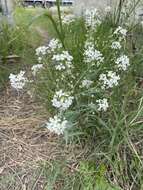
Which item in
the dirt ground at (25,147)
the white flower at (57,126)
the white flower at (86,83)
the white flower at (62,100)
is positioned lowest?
the dirt ground at (25,147)

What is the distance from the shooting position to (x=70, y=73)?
195 centimetres

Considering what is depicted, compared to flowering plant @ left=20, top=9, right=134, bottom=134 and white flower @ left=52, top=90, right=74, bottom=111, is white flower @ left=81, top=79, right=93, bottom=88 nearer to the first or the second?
flowering plant @ left=20, top=9, right=134, bottom=134

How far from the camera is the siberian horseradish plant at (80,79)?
1.82 metres

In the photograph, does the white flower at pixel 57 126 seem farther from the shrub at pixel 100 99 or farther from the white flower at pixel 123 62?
the white flower at pixel 123 62

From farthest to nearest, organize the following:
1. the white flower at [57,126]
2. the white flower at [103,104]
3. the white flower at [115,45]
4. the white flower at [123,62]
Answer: the white flower at [115,45]
the white flower at [123,62]
the white flower at [103,104]
the white flower at [57,126]

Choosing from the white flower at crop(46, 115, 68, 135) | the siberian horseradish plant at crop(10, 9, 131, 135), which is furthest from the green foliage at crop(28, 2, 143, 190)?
the white flower at crop(46, 115, 68, 135)

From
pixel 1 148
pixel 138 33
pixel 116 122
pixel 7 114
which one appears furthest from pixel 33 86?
pixel 138 33

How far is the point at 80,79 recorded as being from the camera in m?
1.94

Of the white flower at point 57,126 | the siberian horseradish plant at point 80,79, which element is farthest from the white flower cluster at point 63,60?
the white flower at point 57,126

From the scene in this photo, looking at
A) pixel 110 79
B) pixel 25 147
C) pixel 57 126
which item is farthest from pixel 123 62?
pixel 25 147

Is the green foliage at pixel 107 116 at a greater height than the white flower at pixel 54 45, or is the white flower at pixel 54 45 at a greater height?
the white flower at pixel 54 45

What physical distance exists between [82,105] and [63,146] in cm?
20

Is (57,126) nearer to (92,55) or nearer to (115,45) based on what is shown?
(92,55)

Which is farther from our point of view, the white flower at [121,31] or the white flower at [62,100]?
the white flower at [121,31]
